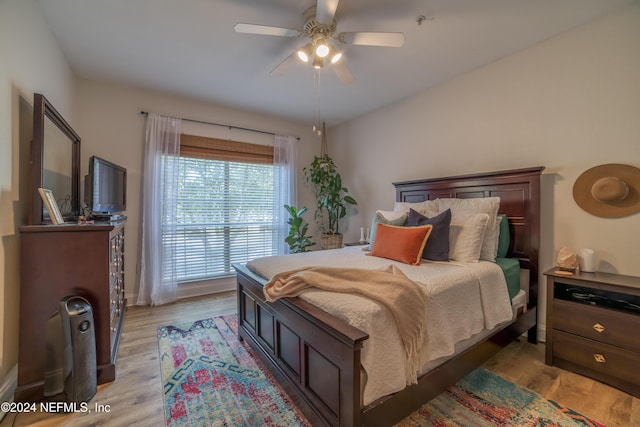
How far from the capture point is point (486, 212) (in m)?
2.39

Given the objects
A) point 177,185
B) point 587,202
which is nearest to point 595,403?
point 587,202

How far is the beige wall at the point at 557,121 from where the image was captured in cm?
202

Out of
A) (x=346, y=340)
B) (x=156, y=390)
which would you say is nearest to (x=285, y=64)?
(x=346, y=340)

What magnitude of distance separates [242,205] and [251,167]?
0.61m

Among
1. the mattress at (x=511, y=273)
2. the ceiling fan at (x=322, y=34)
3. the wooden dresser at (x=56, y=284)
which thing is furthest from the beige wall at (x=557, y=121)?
the wooden dresser at (x=56, y=284)

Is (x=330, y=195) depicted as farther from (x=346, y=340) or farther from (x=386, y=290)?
(x=346, y=340)

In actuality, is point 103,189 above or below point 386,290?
above

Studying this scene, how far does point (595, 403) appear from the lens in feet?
5.41

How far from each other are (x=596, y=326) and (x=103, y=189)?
4.02m

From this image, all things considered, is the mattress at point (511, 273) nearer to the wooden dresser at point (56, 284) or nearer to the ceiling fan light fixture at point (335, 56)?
the ceiling fan light fixture at point (335, 56)

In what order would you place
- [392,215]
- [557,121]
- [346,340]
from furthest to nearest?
1. [392,215]
2. [557,121]
3. [346,340]

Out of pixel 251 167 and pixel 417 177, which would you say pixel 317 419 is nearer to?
pixel 417 177

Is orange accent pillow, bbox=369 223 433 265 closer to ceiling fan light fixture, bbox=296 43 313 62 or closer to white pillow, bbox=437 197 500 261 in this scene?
white pillow, bbox=437 197 500 261

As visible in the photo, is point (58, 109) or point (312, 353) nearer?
point (312, 353)
